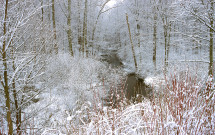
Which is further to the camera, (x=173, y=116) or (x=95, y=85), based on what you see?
(x=95, y=85)

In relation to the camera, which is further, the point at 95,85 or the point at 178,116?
the point at 95,85

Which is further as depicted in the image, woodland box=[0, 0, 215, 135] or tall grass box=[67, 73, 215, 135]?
woodland box=[0, 0, 215, 135]

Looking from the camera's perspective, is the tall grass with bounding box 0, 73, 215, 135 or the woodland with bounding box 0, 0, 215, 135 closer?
the tall grass with bounding box 0, 73, 215, 135

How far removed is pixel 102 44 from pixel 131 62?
12010 millimetres

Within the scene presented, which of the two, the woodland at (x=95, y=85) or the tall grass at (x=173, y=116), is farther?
the woodland at (x=95, y=85)

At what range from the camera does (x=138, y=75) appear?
12.8 m

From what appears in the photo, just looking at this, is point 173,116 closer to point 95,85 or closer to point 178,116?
point 178,116

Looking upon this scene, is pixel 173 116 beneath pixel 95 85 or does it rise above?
above

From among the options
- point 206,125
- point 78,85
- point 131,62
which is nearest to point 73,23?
point 131,62

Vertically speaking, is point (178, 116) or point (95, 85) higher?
point (178, 116)

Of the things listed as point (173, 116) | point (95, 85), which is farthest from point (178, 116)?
point (95, 85)

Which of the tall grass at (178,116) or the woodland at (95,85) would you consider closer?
the tall grass at (178,116)

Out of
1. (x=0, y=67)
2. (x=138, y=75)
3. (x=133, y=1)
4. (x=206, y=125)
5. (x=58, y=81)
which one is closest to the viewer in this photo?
(x=206, y=125)

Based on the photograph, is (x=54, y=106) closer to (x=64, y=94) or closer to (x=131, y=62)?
(x=64, y=94)
